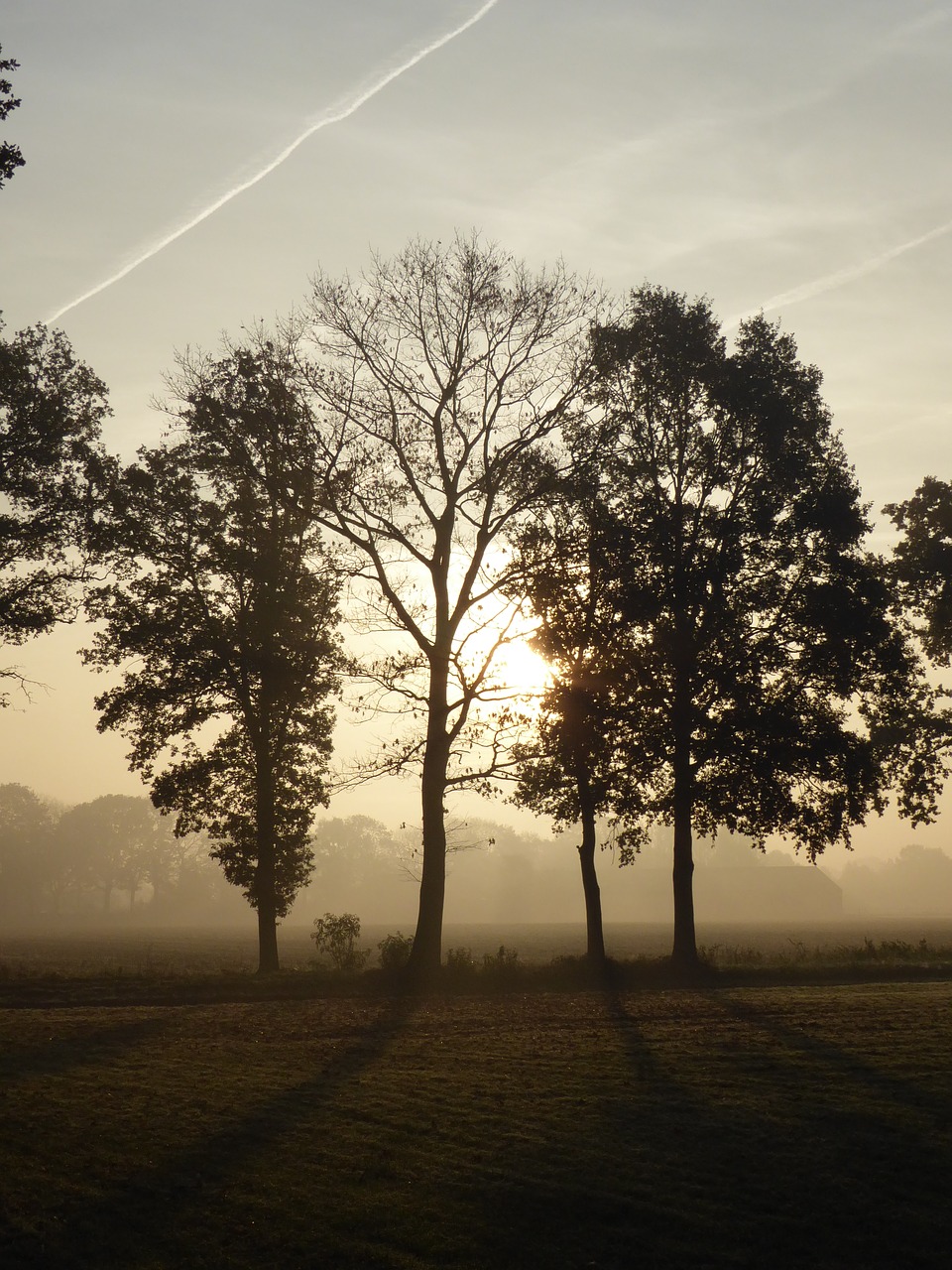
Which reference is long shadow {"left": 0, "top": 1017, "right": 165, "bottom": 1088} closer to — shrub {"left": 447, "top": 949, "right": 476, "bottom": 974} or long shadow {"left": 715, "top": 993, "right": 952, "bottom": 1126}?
long shadow {"left": 715, "top": 993, "right": 952, "bottom": 1126}

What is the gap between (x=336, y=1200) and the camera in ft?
27.7

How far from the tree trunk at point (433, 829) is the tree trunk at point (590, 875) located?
15.8 feet

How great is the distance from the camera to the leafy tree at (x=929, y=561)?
119 ft

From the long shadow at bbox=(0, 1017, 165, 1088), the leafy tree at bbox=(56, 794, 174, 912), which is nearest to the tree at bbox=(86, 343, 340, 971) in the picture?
the long shadow at bbox=(0, 1017, 165, 1088)

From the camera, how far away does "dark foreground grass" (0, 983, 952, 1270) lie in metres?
7.70

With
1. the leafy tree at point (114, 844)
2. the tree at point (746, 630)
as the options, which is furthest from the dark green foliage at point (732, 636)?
the leafy tree at point (114, 844)

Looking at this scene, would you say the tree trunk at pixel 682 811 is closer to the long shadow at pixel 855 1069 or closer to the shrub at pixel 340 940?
the shrub at pixel 340 940

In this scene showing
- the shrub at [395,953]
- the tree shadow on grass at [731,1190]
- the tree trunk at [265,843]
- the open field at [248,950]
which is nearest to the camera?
the tree shadow on grass at [731,1190]

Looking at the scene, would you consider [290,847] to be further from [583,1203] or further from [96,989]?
[583,1203]

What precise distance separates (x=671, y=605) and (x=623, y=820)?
6.57 meters

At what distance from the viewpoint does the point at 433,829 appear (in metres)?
26.3

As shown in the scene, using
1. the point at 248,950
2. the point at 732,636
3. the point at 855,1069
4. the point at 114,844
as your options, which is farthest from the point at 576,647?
the point at 114,844

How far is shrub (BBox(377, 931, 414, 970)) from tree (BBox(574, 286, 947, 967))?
24.0 ft

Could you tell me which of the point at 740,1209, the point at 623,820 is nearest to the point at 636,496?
the point at 623,820
